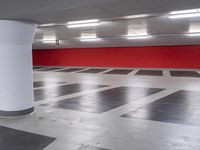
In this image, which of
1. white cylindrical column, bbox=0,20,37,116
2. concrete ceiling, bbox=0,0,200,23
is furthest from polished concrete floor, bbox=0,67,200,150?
concrete ceiling, bbox=0,0,200,23

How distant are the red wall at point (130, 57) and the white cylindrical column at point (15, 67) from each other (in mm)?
14814

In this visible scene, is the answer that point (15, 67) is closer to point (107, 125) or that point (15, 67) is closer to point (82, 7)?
point (82, 7)

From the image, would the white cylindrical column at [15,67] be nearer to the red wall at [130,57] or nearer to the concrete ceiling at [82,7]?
the concrete ceiling at [82,7]

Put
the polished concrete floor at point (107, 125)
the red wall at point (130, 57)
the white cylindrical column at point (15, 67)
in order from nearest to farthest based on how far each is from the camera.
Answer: the polished concrete floor at point (107, 125)
the white cylindrical column at point (15, 67)
the red wall at point (130, 57)

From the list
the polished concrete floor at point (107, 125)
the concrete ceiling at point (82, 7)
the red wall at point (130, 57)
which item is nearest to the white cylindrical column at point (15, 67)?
the polished concrete floor at point (107, 125)

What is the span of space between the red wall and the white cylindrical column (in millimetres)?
14814

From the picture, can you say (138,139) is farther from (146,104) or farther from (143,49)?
(143,49)

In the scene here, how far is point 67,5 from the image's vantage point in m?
4.10

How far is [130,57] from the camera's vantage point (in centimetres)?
2012

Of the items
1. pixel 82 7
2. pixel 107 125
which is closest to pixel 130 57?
pixel 107 125

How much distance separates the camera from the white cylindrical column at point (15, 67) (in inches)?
216

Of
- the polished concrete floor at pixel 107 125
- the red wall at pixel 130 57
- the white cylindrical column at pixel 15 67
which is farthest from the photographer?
the red wall at pixel 130 57

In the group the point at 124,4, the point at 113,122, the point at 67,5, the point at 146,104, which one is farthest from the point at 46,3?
the point at 146,104

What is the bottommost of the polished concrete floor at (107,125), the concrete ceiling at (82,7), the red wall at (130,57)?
the polished concrete floor at (107,125)
